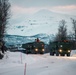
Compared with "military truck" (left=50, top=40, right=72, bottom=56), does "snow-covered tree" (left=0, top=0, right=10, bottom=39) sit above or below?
above

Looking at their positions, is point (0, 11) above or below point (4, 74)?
above

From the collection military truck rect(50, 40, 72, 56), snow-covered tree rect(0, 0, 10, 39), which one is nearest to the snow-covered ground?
snow-covered tree rect(0, 0, 10, 39)

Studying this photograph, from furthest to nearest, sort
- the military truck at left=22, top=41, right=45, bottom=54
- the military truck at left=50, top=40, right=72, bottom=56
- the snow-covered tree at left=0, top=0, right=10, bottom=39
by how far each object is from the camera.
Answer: the military truck at left=22, top=41, right=45, bottom=54 < the military truck at left=50, top=40, right=72, bottom=56 < the snow-covered tree at left=0, top=0, right=10, bottom=39

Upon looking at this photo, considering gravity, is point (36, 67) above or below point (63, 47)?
below

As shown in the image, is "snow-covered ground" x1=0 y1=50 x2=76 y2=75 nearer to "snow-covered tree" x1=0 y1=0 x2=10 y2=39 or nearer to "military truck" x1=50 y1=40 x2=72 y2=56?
"snow-covered tree" x1=0 y1=0 x2=10 y2=39

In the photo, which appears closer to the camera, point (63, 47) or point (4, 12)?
point (4, 12)

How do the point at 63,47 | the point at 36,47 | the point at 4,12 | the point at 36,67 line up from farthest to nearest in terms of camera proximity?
the point at 36,47
the point at 63,47
the point at 4,12
the point at 36,67

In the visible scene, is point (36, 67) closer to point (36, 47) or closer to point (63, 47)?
point (63, 47)

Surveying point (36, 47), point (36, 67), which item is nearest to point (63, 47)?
point (36, 47)

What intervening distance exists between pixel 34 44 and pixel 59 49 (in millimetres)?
9904

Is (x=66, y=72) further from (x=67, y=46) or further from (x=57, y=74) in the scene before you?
(x=67, y=46)

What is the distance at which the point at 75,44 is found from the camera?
3969 inches

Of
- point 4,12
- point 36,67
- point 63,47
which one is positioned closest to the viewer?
point 36,67

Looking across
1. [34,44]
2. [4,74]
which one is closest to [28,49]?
[34,44]
